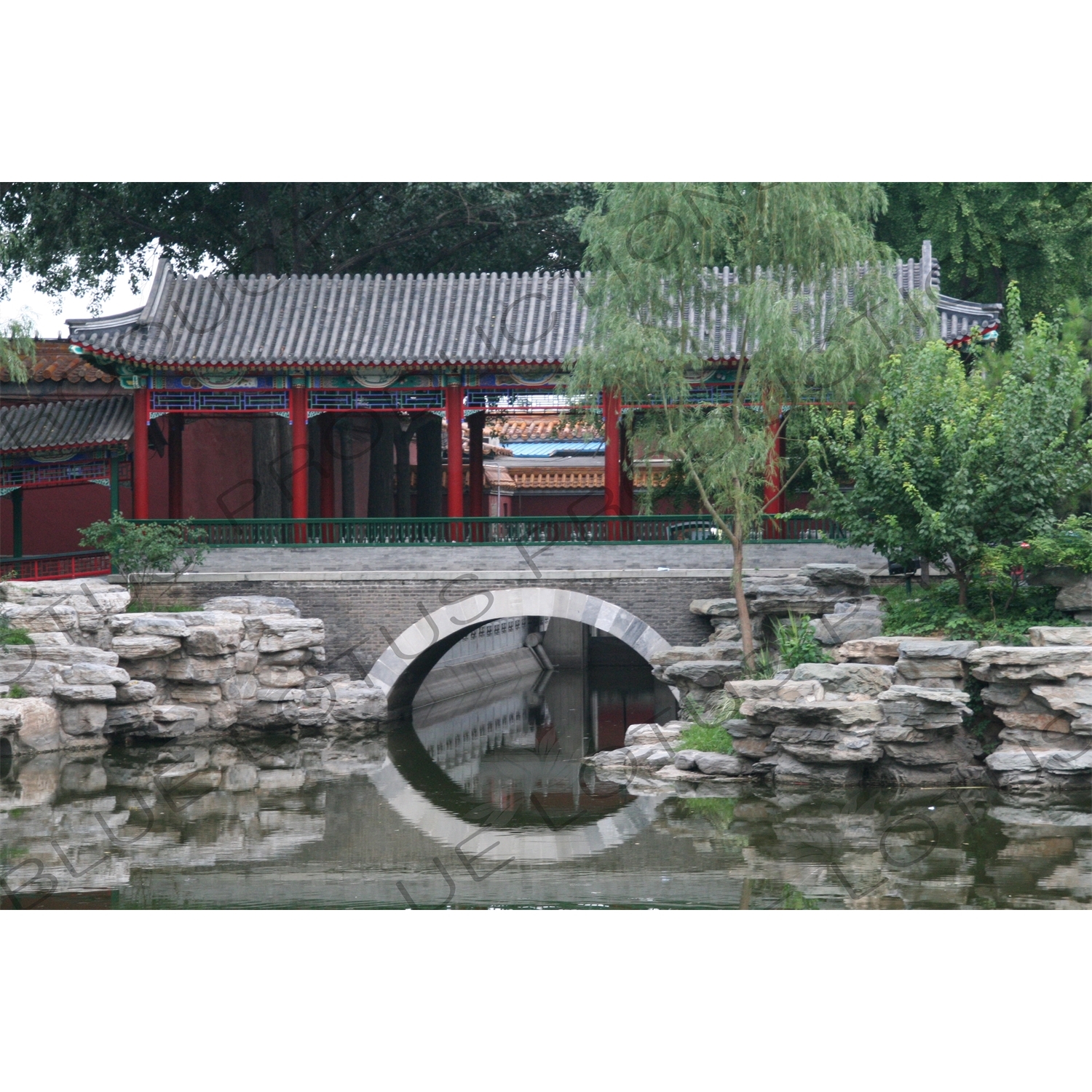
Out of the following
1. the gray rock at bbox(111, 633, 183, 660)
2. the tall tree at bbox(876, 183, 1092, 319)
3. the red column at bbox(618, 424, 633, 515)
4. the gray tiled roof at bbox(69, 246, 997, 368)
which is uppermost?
the tall tree at bbox(876, 183, 1092, 319)

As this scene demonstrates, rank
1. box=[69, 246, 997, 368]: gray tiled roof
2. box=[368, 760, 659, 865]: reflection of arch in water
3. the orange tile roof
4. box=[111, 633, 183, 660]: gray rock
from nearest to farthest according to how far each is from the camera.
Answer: box=[368, 760, 659, 865]: reflection of arch in water
box=[111, 633, 183, 660]: gray rock
box=[69, 246, 997, 368]: gray tiled roof
the orange tile roof

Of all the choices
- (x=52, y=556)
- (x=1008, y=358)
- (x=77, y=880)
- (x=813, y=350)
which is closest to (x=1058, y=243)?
(x=1008, y=358)

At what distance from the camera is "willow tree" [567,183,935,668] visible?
46.3 feet

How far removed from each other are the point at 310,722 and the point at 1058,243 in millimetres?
14067

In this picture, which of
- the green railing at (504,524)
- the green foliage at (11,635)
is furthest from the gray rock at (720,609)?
the green foliage at (11,635)

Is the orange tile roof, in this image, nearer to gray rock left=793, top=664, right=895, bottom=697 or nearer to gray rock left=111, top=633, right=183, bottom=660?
gray rock left=111, top=633, right=183, bottom=660

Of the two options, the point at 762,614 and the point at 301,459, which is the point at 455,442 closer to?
the point at 301,459

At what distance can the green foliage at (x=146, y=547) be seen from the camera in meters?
16.8

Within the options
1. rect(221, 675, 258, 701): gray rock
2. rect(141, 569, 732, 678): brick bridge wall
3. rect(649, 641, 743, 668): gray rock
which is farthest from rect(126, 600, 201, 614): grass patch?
rect(649, 641, 743, 668): gray rock

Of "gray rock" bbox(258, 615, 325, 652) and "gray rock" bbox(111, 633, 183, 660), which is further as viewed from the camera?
"gray rock" bbox(258, 615, 325, 652)

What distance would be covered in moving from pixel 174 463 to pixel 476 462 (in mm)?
4488

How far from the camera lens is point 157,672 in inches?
613

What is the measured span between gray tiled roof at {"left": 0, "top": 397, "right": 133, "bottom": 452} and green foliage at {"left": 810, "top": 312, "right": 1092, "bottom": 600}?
9463 millimetres

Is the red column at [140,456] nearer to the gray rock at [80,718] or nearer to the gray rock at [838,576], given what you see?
the gray rock at [80,718]
